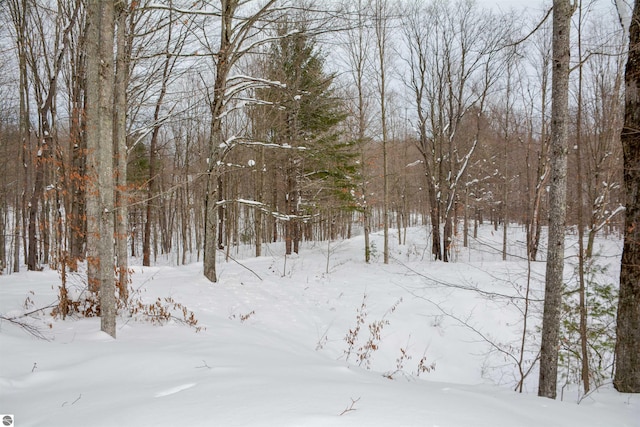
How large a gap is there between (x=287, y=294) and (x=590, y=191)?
7255 millimetres

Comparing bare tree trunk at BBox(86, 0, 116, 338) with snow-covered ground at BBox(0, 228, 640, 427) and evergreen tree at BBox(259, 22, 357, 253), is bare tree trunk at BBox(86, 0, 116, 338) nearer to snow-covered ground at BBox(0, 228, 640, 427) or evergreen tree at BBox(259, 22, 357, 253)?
snow-covered ground at BBox(0, 228, 640, 427)

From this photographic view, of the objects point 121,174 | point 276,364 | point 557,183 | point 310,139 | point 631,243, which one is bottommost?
point 276,364

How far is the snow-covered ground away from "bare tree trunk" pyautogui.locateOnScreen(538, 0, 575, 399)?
17.7 inches

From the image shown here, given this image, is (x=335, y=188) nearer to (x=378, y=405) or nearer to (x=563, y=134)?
(x=563, y=134)

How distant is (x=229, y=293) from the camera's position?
331 inches

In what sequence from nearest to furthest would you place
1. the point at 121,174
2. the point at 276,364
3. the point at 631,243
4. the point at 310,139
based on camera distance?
the point at 276,364 → the point at 631,243 → the point at 121,174 → the point at 310,139

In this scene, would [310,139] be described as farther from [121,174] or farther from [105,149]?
[105,149]

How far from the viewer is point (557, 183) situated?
3695 mm

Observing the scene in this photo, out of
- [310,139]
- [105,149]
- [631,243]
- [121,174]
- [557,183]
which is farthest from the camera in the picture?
[310,139]

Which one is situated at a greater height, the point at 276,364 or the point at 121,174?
the point at 121,174

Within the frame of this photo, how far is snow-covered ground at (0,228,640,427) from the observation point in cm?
204

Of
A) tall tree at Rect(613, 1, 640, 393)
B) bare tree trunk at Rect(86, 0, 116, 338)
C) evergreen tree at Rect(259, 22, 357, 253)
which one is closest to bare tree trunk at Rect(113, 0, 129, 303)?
bare tree trunk at Rect(86, 0, 116, 338)

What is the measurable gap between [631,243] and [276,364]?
4.72m

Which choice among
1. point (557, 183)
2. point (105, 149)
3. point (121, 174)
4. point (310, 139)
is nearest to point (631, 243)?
point (557, 183)
